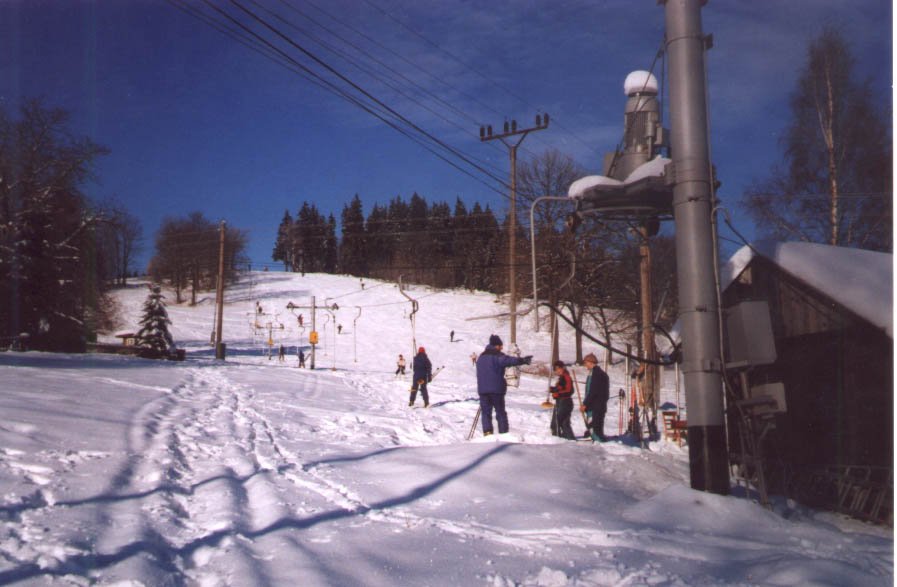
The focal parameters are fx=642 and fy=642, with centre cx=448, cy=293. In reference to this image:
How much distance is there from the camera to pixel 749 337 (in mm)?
6539

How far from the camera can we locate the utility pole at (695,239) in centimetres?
635

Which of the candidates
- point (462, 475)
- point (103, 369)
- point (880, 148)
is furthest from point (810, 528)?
point (103, 369)

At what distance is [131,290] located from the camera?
7656 centimetres

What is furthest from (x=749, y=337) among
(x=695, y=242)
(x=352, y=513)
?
(x=352, y=513)

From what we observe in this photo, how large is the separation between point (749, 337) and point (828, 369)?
381 cm

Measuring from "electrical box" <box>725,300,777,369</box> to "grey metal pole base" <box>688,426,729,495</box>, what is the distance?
27.6 inches

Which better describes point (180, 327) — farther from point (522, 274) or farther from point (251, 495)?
point (251, 495)

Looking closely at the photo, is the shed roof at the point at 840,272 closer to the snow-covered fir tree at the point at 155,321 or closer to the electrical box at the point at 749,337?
the electrical box at the point at 749,337

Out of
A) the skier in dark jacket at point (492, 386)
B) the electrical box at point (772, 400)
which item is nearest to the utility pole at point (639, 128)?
the electrical box at point (772, 400)

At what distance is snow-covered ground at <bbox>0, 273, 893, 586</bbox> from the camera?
416cm

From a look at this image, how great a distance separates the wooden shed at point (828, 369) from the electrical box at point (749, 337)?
170 centimetres

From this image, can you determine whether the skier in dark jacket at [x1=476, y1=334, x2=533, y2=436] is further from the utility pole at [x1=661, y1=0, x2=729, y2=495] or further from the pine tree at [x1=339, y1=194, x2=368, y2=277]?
the pine tree at [x1=339, y1=194, x2=368, y2=277]

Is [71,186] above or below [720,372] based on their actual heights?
above

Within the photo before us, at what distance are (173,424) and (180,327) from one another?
52.8 m
